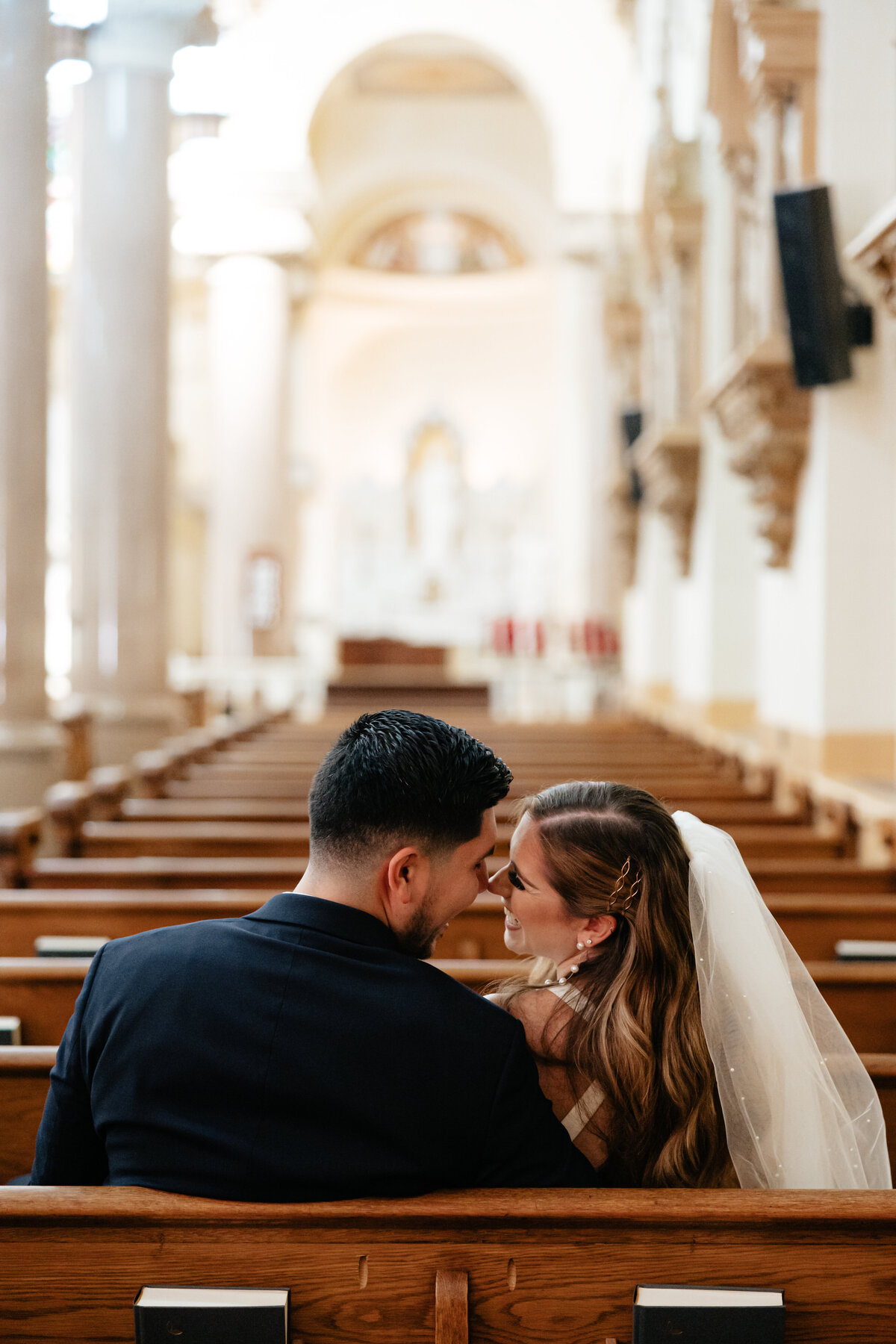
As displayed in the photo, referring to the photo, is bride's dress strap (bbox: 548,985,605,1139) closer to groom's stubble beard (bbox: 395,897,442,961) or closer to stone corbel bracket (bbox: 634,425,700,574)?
groom's stubble beard (bbox: 395,897,442,961)

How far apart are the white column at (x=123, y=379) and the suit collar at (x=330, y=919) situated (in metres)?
6.49

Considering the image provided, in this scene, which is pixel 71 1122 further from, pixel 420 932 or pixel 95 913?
pixel 95 913

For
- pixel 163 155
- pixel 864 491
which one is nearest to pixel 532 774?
pixel 864 491

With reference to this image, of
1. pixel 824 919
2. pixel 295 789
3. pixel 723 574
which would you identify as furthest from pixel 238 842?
pixel 723 574

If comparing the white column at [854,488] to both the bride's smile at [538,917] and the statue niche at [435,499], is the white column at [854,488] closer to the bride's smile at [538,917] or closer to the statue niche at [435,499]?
the bride's smile at [538,917]

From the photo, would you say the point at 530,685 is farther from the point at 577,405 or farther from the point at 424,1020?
the point at 424,1020

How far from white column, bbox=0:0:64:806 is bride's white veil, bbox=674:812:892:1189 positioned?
4.60 metres

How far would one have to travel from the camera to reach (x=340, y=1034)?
1400mm

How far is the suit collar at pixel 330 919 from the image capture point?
4.80ft

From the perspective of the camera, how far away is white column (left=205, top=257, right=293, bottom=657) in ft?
49.0

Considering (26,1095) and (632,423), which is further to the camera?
(632,423)

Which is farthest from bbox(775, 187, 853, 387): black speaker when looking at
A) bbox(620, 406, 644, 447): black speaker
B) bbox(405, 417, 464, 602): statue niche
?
bbox(405, 417, 464, 602): statue niche

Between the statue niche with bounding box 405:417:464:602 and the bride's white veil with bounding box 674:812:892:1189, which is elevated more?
the statue niche with bounding box 405:417:464:602

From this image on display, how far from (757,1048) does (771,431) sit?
445 cm
